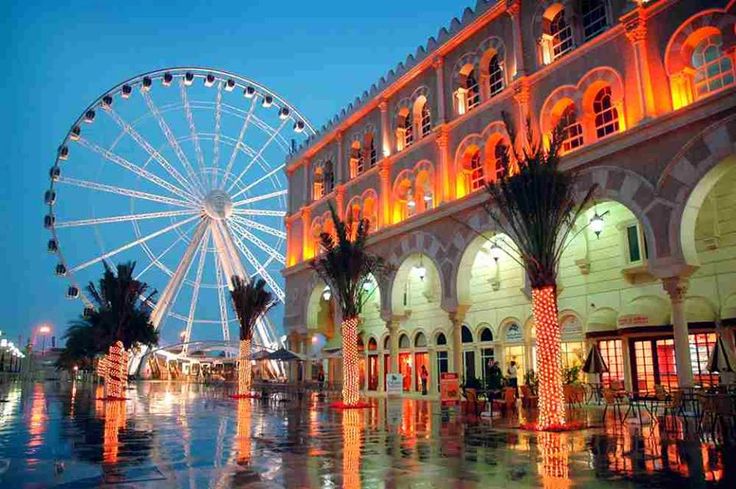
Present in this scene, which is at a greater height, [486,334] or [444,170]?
[444,170]

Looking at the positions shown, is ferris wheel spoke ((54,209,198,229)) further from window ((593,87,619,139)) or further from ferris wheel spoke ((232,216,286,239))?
window ((593,87,619,139))

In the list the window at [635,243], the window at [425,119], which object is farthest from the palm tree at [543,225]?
the window at [425,119]

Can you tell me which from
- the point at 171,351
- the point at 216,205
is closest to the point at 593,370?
the point at 216,205

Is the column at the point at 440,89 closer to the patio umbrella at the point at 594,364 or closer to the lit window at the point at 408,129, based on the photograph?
the lit window at the point at 408,129

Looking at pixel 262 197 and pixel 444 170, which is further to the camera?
pixel 262 197

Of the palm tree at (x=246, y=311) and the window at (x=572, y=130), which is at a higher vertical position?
the window at (x=572, y=130)

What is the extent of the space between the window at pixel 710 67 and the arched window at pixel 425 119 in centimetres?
1285

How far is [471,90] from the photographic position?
26.9m

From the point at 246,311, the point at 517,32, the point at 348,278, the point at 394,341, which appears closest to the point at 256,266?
the point at 246,311

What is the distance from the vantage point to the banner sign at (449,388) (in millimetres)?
21812

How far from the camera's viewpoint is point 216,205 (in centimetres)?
4044

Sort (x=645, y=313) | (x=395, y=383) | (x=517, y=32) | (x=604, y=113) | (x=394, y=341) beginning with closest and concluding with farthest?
(x=604, y=113) → (x=645, y=313) → (x=517, y=32) → (x=395, y=383) → (x=394, y=341)

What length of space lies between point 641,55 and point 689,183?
4.51 meters

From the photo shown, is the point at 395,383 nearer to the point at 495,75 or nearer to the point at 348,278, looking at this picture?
the point at 348,278
